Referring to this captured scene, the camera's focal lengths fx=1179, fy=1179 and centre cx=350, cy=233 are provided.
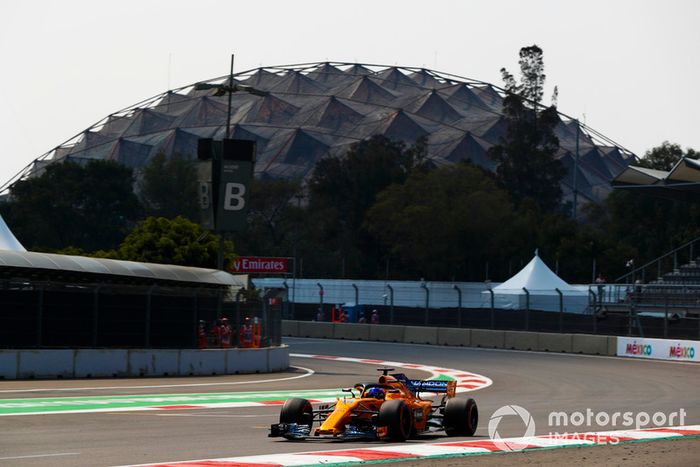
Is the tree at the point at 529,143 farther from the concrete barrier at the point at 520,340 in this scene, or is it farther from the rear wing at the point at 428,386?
the rear wing at the point at 428,386

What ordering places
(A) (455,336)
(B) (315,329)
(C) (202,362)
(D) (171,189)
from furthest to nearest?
1. (D) (171,189)
2. (B) (315,329)
3. (A) (455,336)
4. (C) (202,362)

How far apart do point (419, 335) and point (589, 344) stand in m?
9.92

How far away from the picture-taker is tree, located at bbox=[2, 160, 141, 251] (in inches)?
4173

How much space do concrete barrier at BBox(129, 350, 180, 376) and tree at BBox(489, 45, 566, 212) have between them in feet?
260

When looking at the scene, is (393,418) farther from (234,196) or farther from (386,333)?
(386,333)

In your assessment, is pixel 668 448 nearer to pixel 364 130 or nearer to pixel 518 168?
pixel 518 168

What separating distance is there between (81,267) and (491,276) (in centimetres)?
5589

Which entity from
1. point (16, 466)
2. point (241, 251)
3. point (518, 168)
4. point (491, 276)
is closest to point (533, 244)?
point (491, 276)

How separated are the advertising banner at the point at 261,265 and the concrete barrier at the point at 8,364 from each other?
114ft

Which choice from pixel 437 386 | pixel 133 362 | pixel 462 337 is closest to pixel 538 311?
pixel 462 337

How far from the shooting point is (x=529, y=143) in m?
109

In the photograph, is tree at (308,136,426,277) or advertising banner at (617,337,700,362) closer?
advertising banner at (617,337,700,362)

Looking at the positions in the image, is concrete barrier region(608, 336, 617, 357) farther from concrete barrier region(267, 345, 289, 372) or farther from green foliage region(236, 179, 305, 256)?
green foliage region(236, 179, 305, 256)

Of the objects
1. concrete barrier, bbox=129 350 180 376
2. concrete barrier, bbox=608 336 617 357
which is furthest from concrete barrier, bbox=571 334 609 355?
concrete barrier, bbox=129 350 180 376
